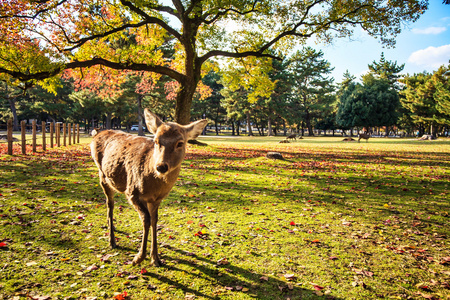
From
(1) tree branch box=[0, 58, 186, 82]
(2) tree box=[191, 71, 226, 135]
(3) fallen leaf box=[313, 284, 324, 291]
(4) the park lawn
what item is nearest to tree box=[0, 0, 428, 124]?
(1) tree branch box=[0, 58, 186, 82]

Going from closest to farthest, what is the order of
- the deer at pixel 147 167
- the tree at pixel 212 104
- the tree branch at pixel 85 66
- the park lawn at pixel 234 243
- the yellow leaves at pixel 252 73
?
the park lawn at pixel 234 243 < the deer at pixel 147 167 < the tree branch at pixel 85 66 < the yellow leaves at pixel 252 73 < the tree at pixel 212 104

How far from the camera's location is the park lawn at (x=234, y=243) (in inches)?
130

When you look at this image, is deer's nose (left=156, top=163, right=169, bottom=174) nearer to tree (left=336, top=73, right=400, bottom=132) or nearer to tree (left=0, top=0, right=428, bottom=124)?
tree (left=0, top=0, right=428, bottom=124)

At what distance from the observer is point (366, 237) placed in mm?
4941

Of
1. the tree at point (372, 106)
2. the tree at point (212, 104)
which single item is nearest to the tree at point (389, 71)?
the tree at point (372, 106)

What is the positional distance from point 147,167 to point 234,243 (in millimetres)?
2170

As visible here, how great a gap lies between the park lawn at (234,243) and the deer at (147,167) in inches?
26.4

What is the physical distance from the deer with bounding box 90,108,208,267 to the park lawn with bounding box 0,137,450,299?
2.20 ft

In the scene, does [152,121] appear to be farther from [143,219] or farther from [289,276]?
[289,276]

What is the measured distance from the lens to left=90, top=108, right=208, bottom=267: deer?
3.53 metres

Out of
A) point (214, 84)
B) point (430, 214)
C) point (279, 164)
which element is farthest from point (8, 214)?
point (214, 84)

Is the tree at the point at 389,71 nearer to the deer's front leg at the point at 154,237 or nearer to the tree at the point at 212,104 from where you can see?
the tree at the point at 212,104

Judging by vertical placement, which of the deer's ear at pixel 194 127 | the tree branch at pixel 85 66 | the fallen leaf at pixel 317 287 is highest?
the tree branch at pixel 85 66

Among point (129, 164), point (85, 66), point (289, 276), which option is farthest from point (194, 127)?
point (85, 66)
